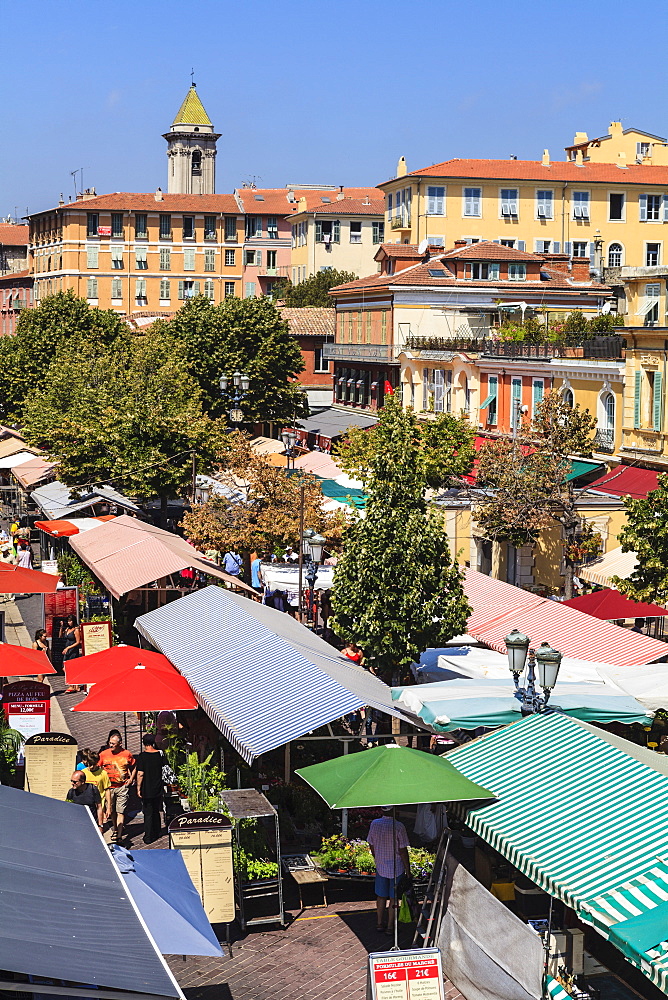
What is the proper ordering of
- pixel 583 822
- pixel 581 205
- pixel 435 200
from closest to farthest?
pixel 583 822 → pixel 435 200 → pixel 581 205

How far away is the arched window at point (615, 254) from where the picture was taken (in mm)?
69662

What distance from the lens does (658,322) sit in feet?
104

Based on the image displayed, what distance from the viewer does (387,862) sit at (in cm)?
1205

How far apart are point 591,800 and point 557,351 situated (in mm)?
28493

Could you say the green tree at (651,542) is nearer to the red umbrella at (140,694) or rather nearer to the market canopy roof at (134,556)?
the market canopy roof at (134,556)

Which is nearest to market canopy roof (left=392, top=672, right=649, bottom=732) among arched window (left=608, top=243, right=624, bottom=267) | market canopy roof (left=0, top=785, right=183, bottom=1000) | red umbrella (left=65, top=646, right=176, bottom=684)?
red umbrella (left=65, top=646, right=176, bottom=684)

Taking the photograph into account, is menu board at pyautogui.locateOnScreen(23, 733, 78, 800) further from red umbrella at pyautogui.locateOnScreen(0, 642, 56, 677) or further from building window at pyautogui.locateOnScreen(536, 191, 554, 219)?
building window at pyautogui.locateOnScreen(536, 191, 554, 219)

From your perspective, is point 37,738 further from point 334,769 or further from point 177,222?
point 177,222

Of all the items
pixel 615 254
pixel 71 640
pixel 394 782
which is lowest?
pixel 71 640

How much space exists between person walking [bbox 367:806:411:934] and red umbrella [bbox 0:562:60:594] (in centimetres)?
1184

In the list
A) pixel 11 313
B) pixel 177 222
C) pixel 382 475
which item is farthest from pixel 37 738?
pixel 11 313

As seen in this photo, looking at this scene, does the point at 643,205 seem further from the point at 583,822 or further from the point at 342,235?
the point at 583,822

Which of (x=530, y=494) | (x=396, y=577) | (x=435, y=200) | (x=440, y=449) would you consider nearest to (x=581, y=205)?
(x=435, y=200)

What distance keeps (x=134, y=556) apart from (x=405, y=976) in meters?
15.0
